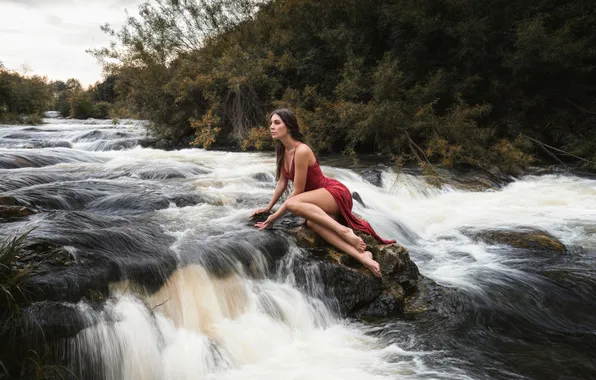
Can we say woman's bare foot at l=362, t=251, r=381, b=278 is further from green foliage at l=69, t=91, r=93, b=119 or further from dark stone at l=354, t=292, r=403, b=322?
green foliage at l=69, t=91, r=93, b=119

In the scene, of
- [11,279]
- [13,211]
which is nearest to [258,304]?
[11,279]

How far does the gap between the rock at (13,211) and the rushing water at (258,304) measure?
18cm

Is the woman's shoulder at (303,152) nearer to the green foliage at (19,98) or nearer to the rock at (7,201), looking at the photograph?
the rock at (7,201)

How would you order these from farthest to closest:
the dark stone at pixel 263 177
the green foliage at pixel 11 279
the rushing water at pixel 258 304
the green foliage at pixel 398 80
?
1. the green foliage at pixel 398 80
2. the dark stone at pixel 263 177
3. the rushing water at pixel 258 304
4. the green foliage at pixel 11 279

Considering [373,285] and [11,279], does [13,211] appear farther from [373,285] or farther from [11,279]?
[373,285]

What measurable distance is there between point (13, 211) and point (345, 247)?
3.58 metres

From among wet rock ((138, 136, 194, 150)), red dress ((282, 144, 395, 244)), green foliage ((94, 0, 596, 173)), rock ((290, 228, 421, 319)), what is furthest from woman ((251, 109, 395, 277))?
wet rock ((138, 136, 194, 150))

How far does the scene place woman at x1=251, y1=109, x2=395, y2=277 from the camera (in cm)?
425

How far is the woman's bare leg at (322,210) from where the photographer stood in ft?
13.9

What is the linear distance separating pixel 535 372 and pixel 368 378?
1300 mm

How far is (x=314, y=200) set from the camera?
4.36m

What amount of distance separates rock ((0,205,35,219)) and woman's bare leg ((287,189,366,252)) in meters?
2.90

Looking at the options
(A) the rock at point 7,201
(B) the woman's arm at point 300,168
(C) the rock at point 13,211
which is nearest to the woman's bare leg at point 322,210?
(B) the woman's arm at point 300,168

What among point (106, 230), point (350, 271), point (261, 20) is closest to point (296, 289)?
point (350, 271)
